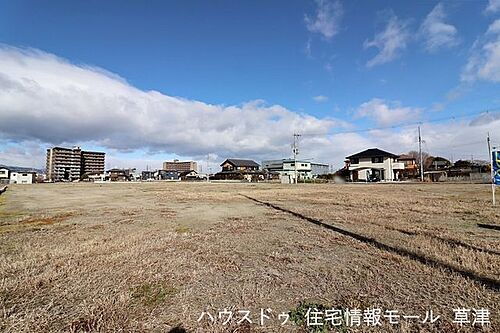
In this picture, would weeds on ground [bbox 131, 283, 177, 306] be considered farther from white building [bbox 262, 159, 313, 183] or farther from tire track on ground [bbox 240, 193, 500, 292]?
white building [bbox 262, 159, 313, 183]

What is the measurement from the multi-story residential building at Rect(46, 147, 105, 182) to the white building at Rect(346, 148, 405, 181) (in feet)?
341

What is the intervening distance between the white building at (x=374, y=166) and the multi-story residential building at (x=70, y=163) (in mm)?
103958

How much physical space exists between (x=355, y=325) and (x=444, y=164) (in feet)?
291

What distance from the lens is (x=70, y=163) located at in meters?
121

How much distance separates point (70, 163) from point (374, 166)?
403 feet

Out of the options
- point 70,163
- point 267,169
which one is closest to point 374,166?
point 267,169

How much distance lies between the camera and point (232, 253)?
18.0 feet

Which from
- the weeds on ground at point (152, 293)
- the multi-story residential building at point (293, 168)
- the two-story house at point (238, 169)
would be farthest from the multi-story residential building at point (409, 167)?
the weeds on ground at point (152, 293)

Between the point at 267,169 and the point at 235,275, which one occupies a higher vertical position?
the point at 267,169

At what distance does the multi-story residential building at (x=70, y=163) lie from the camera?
11375 centimetres

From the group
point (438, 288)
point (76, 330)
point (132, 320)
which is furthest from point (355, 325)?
point (76, 330)

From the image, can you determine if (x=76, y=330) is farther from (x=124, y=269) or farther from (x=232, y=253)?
(x=232, y=253)

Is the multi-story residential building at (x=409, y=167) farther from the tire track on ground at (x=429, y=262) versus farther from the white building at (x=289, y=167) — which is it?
the tire track on ground at (x=429, y=262)

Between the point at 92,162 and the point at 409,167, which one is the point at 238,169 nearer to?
the point at 409,167
